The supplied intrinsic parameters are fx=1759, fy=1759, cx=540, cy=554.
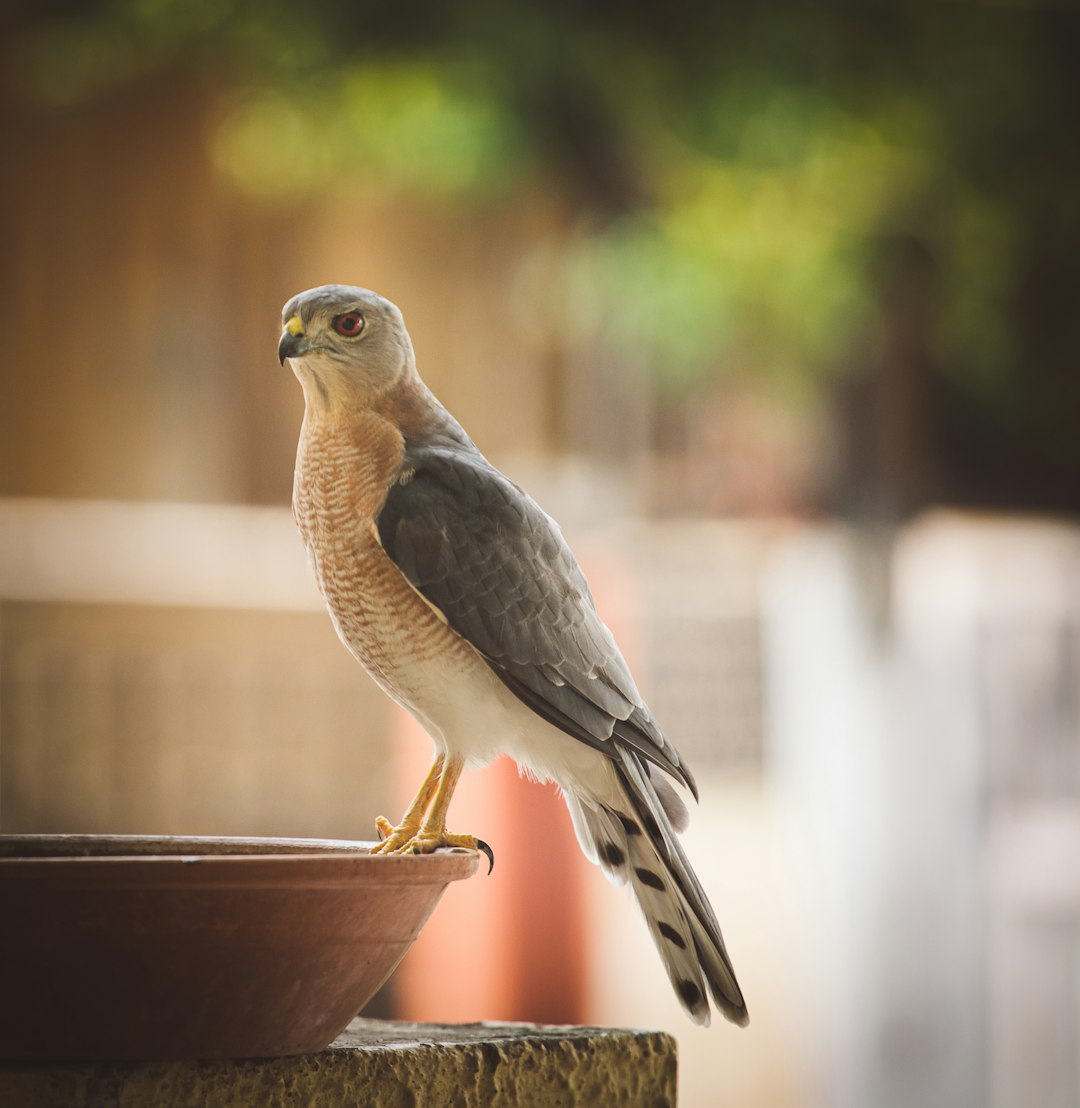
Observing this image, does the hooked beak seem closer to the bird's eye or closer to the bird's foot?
the bird's eye

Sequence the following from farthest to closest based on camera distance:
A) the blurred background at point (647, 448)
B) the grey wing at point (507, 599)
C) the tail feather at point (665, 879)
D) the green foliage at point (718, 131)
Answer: the blurred background at point (647, 448), the green foliage at point (718, 131), the grey wing at point (507, 599), the tail feather at point (665, 879)

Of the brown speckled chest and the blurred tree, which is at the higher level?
the blurred tree

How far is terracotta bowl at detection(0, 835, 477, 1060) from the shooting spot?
1.72 m

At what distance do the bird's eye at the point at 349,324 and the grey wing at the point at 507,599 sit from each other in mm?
178

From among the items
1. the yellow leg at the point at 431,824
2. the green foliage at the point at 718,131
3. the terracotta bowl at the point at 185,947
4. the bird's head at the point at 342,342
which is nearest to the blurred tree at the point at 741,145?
the green foliage at the point at 718,131

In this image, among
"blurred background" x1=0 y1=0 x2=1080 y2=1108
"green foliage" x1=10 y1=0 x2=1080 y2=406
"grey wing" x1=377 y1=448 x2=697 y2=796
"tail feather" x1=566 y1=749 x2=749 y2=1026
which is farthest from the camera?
"blurred background" x1=0 y1=0 x2=1080 y2=1108

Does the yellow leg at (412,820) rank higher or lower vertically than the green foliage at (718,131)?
lower

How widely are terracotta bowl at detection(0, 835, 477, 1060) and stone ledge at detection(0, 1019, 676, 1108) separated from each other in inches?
0.9

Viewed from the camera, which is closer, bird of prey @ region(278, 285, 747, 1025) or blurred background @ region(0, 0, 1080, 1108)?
bird of prey @ region(278, 285, 747, 1025)

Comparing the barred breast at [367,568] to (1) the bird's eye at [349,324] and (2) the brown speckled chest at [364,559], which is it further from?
(1) the bird's eye at [349,324]

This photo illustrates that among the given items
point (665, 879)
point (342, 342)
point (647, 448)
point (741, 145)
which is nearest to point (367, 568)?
point (342, 342)

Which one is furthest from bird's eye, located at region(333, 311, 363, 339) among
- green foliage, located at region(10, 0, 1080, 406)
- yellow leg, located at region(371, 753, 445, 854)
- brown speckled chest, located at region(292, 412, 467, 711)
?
green foliage, located at region(10, 0, 1080, 406)

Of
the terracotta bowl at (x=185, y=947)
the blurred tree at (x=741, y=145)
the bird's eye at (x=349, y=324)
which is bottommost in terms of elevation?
the terracotta bowl at (x=185, y=947)

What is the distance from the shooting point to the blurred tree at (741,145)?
6.88m
